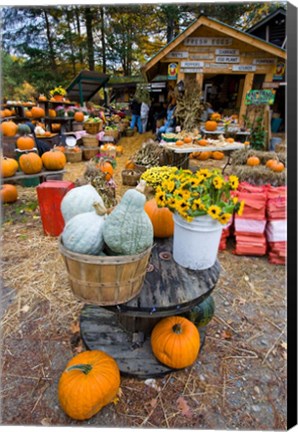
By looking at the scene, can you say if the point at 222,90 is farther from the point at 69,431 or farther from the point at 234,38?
the point at 69,431

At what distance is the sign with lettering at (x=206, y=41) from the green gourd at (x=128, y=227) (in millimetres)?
6930

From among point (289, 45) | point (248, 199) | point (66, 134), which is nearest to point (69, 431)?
point (289, 45)

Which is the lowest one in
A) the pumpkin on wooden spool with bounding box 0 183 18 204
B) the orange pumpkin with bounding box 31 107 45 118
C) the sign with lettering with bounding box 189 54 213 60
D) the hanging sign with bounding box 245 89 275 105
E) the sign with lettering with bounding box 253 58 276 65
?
the pumpkin on wooden spool with bounding box 0 183 18 204

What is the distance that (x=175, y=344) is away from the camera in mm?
1394

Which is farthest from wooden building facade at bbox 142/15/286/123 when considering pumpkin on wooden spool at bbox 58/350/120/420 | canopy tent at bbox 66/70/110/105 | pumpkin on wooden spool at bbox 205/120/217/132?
pumpkin on wooden spool at bbox 58/350/120/420

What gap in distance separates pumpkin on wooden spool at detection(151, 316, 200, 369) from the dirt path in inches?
6.4

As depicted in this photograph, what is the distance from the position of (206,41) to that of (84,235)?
23.6ft

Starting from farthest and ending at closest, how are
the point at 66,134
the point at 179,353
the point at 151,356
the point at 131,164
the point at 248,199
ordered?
the point at 66,134 → the point at 131,164 → the point at 248,199 → the point at 151,356 → the point at 179,353

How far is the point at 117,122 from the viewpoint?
936cm

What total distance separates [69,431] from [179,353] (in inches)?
24.8

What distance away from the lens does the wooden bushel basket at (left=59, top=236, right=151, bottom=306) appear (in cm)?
97

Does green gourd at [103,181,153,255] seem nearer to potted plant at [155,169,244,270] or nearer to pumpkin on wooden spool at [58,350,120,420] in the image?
potted plant at [155,169,244,270]

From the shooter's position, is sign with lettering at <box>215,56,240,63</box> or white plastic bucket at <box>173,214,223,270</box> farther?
sign with lettering at <box>215,56,240,63</box>

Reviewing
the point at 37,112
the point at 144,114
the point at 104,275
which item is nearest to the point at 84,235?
the point at 104,275
